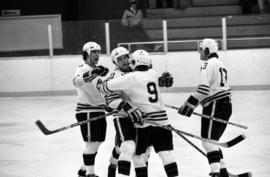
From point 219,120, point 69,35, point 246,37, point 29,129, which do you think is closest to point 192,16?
point 246,37

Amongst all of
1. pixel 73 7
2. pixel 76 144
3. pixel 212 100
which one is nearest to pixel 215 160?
pixel 212 100

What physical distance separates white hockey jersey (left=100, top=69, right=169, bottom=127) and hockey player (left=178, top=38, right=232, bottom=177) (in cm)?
54

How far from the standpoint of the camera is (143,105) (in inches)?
255

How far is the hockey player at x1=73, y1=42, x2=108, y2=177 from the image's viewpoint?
6.98m

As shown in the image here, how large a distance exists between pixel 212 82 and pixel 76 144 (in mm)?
3017

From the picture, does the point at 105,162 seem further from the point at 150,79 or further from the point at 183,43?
the point at 183,43

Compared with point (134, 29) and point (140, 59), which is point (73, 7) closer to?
point (134, 29)

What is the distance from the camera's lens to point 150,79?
6469 millimetres

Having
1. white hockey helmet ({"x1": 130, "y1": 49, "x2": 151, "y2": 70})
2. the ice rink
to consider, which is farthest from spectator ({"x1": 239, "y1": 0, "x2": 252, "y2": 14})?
white hockey helmet ({"x1": 130, "y1": 49, "x2": 151, "y2": 70})

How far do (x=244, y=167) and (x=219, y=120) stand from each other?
36.4 inches

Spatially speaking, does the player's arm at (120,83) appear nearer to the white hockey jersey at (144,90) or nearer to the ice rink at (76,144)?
the white hockey jersey at (144,90)

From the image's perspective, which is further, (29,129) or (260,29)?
(260,29)

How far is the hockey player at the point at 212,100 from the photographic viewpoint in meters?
6.93

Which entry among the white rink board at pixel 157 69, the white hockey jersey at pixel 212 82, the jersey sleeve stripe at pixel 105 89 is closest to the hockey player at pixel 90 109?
the jersey sleeve stripe at pixel 105 89
